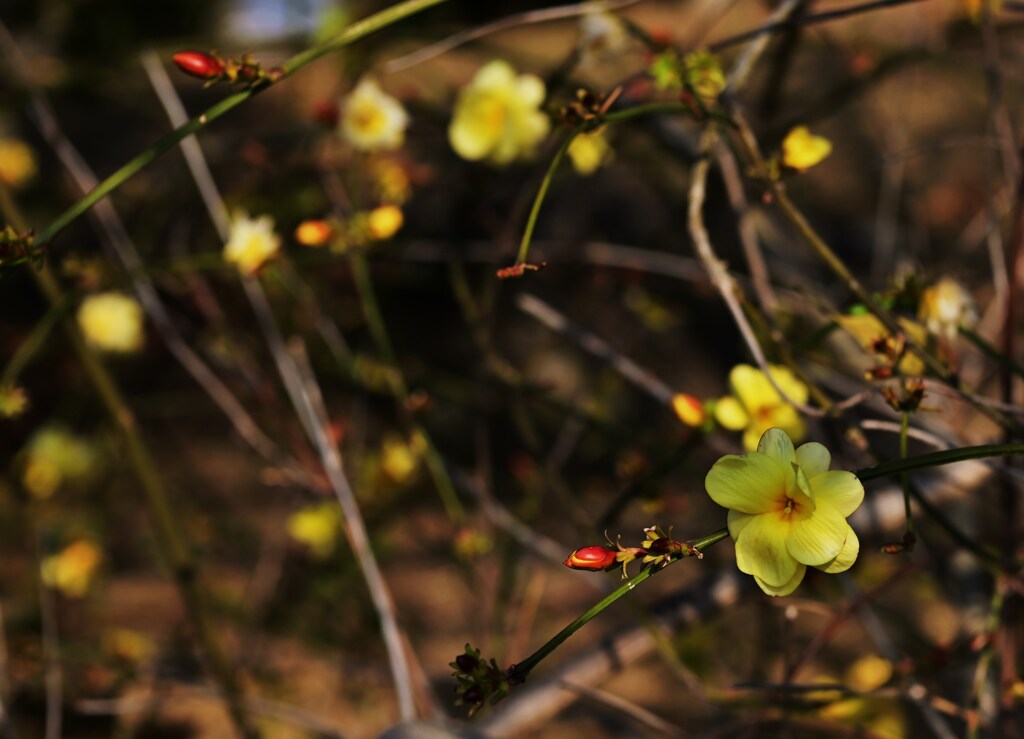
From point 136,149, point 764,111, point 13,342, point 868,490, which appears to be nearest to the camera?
point 868,490

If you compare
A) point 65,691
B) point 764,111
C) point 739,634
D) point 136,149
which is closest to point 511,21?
point 764,111

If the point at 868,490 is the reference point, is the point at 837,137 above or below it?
above

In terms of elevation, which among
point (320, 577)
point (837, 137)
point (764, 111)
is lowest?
point (320, 577)

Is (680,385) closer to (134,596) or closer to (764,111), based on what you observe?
(764,111)

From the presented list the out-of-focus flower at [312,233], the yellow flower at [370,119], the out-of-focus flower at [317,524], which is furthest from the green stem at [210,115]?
the out-of-focus flower at [317,524]

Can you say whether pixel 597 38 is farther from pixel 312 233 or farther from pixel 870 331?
pixel 870 331

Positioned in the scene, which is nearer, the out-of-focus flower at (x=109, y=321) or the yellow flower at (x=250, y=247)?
the yellow flower at (x=250, y=247)

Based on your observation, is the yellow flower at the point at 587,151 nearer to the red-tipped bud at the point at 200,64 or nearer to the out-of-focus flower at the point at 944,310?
the out-of-focus flower at the point at 944,310
